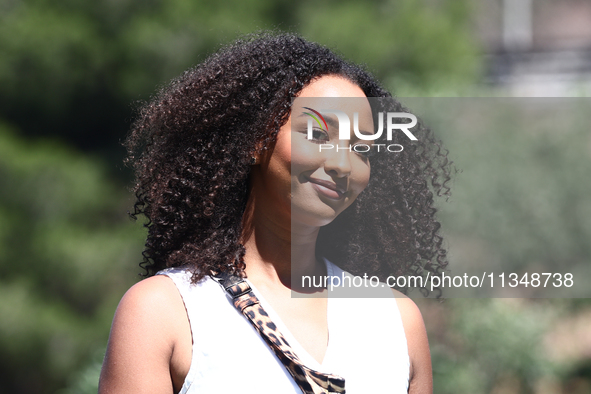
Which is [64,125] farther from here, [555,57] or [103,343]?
[555,57]

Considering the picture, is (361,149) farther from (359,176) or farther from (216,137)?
(216,137)

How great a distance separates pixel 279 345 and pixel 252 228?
0.35 metres

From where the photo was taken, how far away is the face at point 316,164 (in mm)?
1454

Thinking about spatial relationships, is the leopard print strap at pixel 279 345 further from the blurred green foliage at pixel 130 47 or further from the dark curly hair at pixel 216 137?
the blurred green foliage at pixel 130 47

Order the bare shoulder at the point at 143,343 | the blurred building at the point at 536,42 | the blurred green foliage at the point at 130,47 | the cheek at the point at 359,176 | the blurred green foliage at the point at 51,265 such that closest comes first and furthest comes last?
the bare shoulder at the point at 143,343 → the cheek at the point at 359,176 → the blurred green foliage at the point at 51,265 → the blurred green foliage at the point at 130,47 → the blurred building at the point at 536,42

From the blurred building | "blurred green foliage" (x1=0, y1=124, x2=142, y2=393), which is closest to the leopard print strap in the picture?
"blurred green foliage" (x1=0, y1=124, x2=142, y2=393)

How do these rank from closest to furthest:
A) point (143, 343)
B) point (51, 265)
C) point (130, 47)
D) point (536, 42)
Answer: point (143, 343) → point (51, 265) → point (130, 47) → point (536, 42)

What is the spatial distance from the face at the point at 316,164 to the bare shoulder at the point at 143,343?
371 mm

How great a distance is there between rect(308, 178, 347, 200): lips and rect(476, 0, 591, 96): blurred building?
787cm

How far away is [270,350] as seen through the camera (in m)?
1.35

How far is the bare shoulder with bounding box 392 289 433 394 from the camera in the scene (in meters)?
1.57

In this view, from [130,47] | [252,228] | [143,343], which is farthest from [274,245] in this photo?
[130,47]

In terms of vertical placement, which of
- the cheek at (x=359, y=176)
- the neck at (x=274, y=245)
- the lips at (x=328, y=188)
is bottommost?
the neck at (x=274, y=245)

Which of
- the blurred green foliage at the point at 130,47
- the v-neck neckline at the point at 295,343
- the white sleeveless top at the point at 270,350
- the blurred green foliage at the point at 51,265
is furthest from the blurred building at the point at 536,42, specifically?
the v-neck neckline at the point at 295,343
